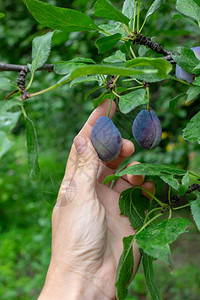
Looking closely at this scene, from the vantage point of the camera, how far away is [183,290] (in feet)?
7.89

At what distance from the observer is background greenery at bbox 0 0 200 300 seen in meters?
1.63

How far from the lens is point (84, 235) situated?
90 cm

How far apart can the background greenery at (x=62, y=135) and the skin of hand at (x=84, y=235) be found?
0.43 feet

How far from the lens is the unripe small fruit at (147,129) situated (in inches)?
30.1

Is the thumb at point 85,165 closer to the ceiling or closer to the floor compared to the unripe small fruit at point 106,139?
closer to the floor

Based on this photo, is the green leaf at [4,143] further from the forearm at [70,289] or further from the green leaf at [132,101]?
the forearm at [70,289]

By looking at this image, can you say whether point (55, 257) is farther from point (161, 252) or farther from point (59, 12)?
point (59, 12)

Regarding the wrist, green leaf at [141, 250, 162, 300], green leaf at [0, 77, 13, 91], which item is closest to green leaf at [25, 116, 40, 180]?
green leaf at [0, 77, 13, 91]

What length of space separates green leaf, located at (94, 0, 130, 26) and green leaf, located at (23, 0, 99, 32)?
2 centimetres

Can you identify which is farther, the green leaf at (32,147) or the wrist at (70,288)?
the wrist at (70,288)

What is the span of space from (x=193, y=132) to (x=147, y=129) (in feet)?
0.48

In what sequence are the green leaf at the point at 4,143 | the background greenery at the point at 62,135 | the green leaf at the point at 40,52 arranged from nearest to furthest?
the green leaf at the point at 4,143
the green leaf at the point at 40,52
the background greenery at the point at 62,135

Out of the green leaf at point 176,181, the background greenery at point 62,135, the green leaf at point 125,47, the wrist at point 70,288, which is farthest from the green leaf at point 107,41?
the wrist at point 70,288

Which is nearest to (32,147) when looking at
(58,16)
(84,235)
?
(58,16)
